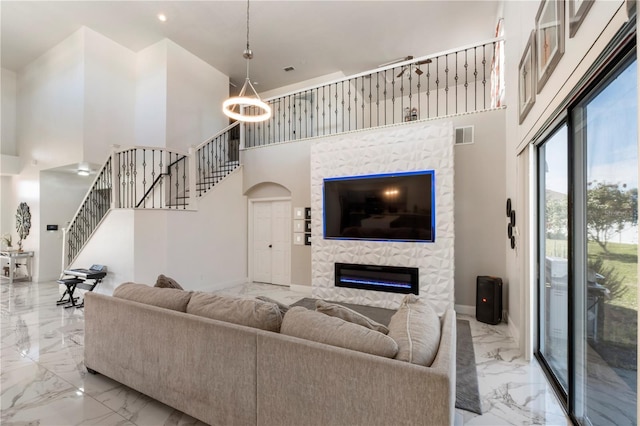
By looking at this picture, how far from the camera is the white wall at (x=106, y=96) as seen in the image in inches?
255

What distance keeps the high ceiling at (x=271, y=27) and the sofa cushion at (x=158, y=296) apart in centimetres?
538

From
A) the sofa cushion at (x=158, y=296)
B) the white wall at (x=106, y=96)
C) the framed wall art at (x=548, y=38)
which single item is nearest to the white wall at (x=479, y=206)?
the framed wall art at (x=548, y=38)

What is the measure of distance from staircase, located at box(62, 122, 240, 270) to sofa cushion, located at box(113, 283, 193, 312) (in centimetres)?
333

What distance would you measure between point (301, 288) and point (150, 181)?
4298 mm

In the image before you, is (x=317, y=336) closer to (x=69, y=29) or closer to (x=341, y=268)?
(x=341, y=268)

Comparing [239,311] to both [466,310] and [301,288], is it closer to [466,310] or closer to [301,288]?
[466,310]

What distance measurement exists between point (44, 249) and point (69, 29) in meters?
5.24

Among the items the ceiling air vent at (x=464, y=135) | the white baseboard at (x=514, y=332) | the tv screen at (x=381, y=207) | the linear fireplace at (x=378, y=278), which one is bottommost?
the white baseboard at (x=514, y=332)

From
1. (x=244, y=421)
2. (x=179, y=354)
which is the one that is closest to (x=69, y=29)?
(x=179, y=354)

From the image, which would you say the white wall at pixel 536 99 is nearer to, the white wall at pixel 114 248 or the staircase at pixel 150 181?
the staircase at pixel 150 181

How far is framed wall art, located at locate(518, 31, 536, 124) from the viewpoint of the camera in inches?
106

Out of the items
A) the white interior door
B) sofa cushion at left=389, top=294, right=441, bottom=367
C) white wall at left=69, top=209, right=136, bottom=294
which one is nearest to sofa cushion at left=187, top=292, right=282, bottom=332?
sofa cushion at left=389, top=294, right=441, bottom=367

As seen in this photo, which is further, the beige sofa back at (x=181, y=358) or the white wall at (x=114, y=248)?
the white wall at (x=114, y=248)

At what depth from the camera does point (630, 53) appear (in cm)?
135
